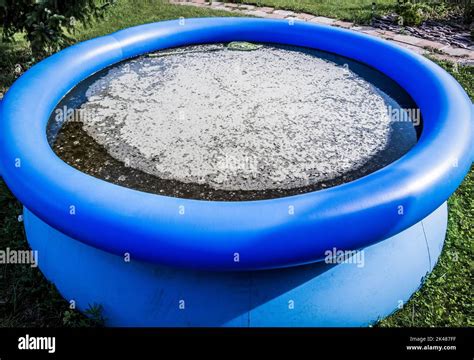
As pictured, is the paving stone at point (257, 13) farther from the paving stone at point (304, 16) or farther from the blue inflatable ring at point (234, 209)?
the blue inflatable ring at point (234, 209)

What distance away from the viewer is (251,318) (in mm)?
2322

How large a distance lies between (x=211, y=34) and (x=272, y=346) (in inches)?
121

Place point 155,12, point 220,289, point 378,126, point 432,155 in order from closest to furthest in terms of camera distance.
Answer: point 220,289
point 432,155
point 378,126
point 155,12

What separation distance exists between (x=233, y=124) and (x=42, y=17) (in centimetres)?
258

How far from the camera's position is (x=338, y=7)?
7.10m

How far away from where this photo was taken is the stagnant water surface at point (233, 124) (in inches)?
107

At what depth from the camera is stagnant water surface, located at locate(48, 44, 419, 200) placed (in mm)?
2721

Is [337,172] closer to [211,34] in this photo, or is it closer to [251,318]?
[251,318]

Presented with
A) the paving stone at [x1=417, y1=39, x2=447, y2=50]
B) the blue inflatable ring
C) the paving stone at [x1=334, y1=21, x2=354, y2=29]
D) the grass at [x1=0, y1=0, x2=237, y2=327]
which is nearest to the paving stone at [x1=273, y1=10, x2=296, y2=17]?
the paving stone at [x1=334, y1=21, x2=354, y2=29]

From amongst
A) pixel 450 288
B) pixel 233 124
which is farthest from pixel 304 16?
pixel 450 288

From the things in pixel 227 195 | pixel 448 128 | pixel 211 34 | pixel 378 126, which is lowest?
pixel 227 195

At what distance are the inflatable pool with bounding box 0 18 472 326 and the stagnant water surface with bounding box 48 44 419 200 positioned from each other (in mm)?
336

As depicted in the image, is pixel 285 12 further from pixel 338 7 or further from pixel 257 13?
pixel 338 7

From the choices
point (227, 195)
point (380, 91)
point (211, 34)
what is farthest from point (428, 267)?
point (211, 34)
